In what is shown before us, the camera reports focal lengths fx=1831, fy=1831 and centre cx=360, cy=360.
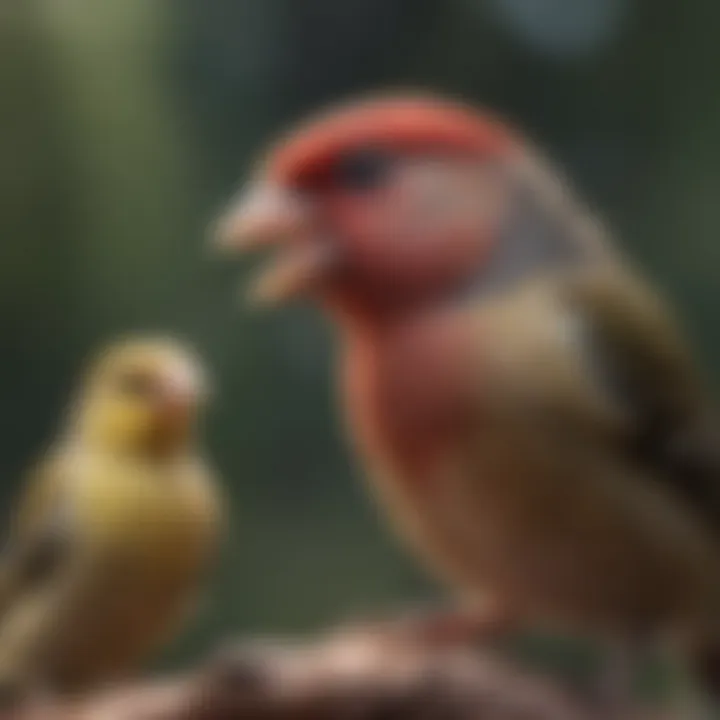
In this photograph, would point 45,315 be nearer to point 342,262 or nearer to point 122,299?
point 122,299

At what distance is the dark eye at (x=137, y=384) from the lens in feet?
2.87

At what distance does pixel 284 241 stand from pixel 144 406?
4.1 inches

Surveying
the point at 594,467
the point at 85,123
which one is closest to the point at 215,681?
the point at 594,467

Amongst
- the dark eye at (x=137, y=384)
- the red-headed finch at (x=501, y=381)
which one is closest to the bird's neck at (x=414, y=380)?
the red-headed finch at (x=501, y=381)

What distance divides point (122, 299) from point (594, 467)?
0.28 m

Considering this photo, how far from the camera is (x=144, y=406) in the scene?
2.86ft

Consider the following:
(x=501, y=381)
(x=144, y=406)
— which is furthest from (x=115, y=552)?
(x=501, y=381)

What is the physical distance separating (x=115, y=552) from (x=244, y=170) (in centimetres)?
21

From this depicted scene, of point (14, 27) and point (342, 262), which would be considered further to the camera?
point (14, 27)

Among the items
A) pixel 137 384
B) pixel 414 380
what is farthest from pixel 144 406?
pixel 414 380

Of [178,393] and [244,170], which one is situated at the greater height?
[244,170]

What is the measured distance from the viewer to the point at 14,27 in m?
1.01

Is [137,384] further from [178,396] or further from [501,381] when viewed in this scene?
[501,381]

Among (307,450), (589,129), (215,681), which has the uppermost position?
(589,129)
